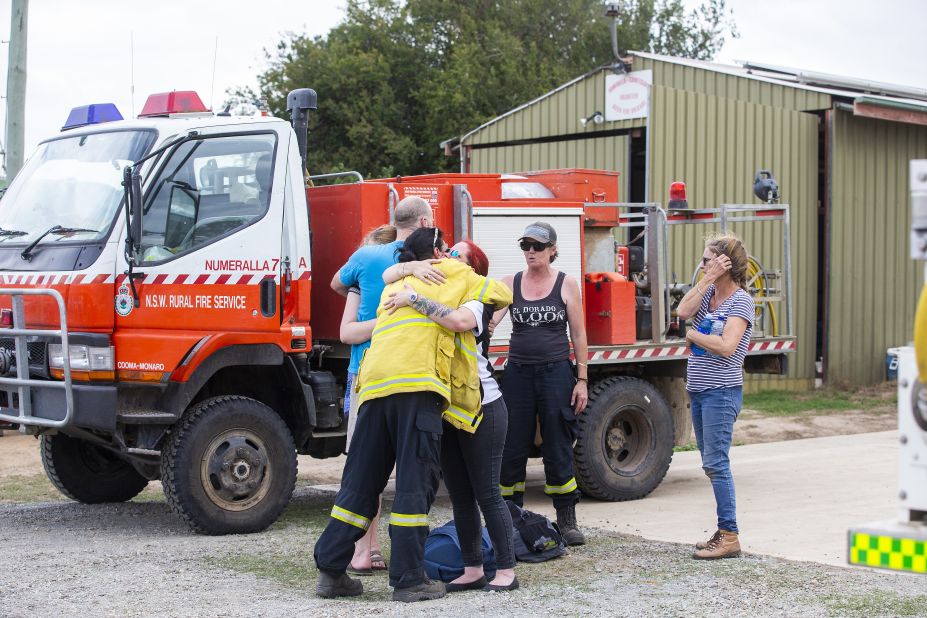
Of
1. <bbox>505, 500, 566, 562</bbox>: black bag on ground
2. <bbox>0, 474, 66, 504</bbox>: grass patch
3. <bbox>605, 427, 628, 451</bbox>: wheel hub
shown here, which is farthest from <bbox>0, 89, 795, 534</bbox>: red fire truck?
<bbox>505, 500, 566, 562</bbox>: black bag on ground

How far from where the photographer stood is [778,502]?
8859mm

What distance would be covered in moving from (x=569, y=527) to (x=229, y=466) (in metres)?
2.08

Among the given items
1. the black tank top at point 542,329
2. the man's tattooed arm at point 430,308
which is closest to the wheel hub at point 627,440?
the black tank top at point 542,329

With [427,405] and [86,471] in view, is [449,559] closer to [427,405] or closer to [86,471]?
[427,405]

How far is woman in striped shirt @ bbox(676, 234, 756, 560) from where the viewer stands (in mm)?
6734

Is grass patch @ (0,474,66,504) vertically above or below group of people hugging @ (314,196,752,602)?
below

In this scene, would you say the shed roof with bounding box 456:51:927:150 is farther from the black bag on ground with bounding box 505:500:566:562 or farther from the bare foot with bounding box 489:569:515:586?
the bare foot with bounding box 489:569:515:586

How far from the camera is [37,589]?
5977 mm

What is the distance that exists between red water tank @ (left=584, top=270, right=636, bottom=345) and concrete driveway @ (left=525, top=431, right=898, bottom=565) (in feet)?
4.02

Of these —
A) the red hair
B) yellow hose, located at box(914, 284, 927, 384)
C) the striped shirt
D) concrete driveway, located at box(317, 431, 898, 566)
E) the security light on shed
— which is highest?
the security light on shed

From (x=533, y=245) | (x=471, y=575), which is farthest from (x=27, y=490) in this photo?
(x=471, y=575)

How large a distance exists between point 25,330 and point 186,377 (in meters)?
0.96

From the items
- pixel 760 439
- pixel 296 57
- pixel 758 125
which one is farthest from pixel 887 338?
pixel 296 57

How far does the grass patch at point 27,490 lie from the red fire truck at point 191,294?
2.85ft
